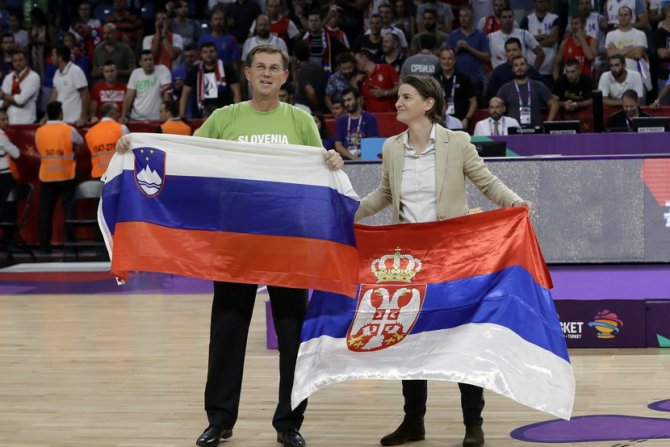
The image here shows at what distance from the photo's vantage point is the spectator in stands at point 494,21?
1527 centimetres

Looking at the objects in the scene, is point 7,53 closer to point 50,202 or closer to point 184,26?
point 184,26

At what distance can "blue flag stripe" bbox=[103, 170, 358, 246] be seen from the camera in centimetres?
559

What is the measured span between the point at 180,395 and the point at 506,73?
8143mm

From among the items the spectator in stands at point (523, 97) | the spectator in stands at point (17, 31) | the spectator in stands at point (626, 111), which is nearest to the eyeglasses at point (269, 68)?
the spectator in stands at point (626, 111)

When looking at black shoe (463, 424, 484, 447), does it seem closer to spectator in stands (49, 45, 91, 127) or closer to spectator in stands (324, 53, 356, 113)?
spectator in stands (324, 53, 356, 113)

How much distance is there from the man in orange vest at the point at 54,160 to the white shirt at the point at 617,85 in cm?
640

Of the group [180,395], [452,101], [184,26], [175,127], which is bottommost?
[180,395]

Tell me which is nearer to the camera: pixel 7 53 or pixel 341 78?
pixel 341 78

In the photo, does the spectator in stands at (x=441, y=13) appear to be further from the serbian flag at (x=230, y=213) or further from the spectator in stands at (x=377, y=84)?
the serbian flag at (x=230, y=213)

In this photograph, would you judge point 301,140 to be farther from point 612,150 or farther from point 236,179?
point 612,150

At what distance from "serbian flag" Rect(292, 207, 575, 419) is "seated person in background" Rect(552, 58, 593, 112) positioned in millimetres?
8286

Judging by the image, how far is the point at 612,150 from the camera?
35.9 ft

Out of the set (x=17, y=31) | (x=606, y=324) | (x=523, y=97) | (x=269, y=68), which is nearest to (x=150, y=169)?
(x=269, y=68)

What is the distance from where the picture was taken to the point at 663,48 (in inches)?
567
